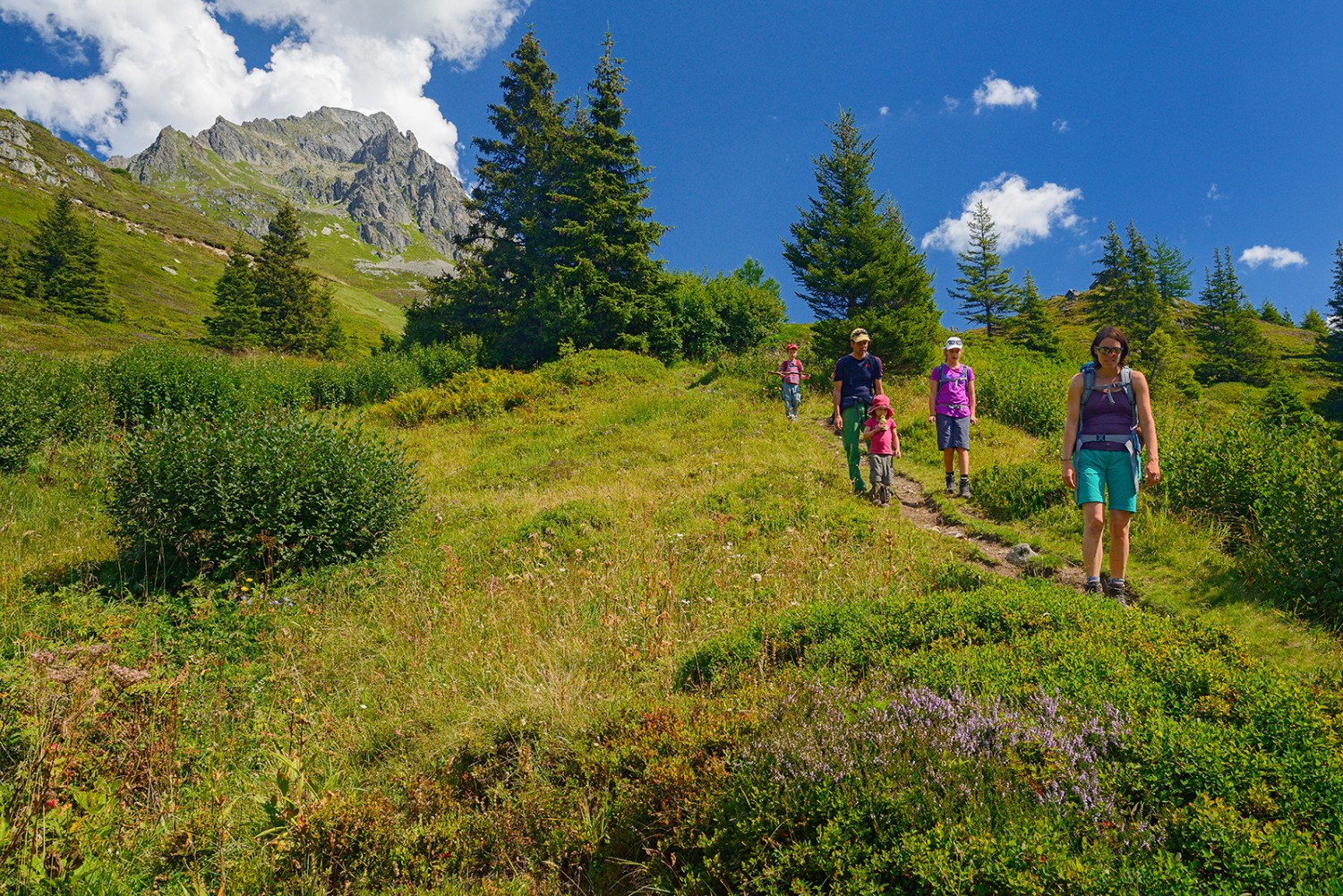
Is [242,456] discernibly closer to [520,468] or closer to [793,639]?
[520,468]

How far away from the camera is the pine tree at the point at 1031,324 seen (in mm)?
50375

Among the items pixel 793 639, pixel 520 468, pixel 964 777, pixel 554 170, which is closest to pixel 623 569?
pixel 793 639

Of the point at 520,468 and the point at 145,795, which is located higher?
the point at 520,468

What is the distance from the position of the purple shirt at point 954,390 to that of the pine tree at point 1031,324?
48.4m

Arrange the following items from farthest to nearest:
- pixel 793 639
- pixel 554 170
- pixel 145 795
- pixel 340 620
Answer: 1. pixel 554 170
2. pixel 340 620
3. pixel 793 639
4. pixel 145 795

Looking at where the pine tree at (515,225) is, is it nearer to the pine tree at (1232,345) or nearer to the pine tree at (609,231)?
the pine tree at (609,231)

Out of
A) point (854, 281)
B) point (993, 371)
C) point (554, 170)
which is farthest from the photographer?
point (554, 170)

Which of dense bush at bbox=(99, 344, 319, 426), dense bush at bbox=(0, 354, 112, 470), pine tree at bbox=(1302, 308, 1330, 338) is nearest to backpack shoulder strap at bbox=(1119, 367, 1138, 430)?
dense bush at bbox=(99, 344, 319, 426)

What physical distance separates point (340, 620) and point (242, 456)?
9.29 ft

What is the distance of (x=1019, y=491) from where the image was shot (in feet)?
26.8

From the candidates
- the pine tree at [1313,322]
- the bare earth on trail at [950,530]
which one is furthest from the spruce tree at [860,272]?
the pine tree at [1313,322]

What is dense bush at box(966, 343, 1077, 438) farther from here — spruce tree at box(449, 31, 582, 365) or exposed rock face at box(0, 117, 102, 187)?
exposed rock face at box(0, 117, 102, 187)

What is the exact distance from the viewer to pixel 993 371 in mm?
16656

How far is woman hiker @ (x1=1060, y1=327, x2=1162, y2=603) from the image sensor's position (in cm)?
512
